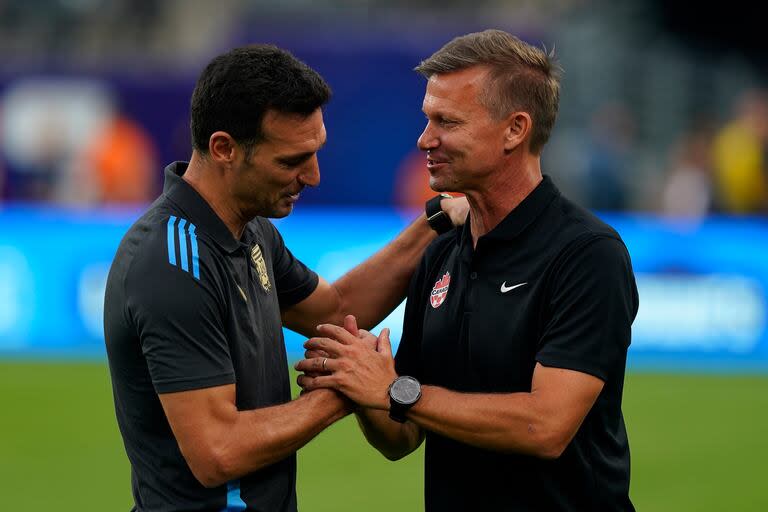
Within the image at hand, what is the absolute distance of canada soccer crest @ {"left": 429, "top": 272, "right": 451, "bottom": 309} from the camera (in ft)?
14.7

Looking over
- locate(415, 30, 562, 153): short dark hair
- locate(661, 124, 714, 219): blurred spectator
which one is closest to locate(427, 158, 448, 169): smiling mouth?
locate(415, 30, 562, 153): short dark hair

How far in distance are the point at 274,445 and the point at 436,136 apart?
1.26 m

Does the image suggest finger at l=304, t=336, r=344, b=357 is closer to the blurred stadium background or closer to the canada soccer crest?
the canada soccer crest

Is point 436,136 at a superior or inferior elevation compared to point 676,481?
superior

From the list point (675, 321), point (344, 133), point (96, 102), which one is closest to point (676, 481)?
point (675, 321)

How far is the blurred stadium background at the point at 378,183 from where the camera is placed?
31.0 feet

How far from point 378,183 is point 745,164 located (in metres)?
5.44

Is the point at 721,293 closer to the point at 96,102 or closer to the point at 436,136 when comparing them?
the point at 436,136

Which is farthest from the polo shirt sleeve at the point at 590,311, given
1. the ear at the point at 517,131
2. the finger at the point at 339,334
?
the finger at the point at 339,334

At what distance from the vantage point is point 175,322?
154 inches

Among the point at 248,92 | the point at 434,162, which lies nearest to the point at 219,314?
the point at 248,92

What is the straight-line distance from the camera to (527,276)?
4.20 meters

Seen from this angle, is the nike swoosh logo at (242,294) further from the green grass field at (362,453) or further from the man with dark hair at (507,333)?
the green grass field at (362,453)

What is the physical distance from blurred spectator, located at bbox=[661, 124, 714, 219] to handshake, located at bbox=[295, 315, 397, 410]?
475 inches
